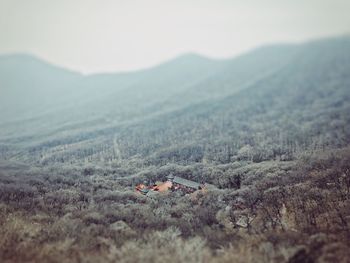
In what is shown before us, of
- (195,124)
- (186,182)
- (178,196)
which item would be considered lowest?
(195,124)

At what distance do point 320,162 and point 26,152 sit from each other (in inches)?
2670

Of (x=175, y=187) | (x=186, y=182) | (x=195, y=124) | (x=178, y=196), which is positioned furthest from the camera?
(x=195, y=124)

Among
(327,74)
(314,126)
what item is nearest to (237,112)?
(314,126)

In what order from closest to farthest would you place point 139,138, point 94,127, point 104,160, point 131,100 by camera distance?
1. point 104,160
2. point 139,138
3. point 94,127
4. point 131,100

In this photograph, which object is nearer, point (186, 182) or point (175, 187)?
point (175, 187)

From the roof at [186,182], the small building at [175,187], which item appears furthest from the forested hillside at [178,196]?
the roof at [186,182]

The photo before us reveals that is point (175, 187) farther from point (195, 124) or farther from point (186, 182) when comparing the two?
point (195, 124)

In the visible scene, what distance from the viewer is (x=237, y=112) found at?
5728 inches

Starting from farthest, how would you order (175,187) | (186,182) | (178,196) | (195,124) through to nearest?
(195,124) < (186,182) < (175,187) < (178,196)

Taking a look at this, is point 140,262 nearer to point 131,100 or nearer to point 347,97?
point 347,97

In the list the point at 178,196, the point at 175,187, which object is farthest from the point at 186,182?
the point at 178,196

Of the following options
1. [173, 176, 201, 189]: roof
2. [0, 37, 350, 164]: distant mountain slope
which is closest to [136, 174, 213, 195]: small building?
[173, 176, 201, 189]: roof

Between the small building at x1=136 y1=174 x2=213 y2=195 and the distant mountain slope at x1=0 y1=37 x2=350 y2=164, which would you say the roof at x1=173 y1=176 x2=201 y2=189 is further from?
the distant mountain slope at x1=0 y1=37 x2=350 y2=164

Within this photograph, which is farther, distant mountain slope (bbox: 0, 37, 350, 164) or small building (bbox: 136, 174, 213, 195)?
distant mountain slope (bbox: 0, 37, 350, 164)
